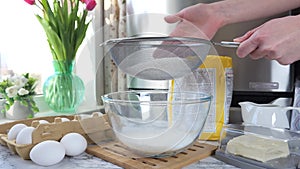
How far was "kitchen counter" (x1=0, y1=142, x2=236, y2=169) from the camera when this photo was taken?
1.77ft

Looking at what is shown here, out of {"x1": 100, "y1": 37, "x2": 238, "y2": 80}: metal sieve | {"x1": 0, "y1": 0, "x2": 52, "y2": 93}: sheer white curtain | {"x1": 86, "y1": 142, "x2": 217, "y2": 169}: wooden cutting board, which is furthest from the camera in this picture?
{"x1": 0, "y1": 0, "x2": 52, "y2": 93}: sheer white curtain

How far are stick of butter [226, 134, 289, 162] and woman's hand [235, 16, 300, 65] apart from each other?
0.18 metres

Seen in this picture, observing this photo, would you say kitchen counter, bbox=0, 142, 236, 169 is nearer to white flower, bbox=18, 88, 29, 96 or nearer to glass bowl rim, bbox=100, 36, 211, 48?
glass bowl rim, bbox=100, 36, 211, 48

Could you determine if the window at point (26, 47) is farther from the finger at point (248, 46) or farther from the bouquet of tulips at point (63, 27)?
the finger at point (248, 46)

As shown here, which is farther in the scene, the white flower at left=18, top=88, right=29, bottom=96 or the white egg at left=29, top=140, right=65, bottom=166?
the white flower at left=18, top=88, right=29, bottom=96

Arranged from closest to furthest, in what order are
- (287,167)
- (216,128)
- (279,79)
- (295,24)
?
(287,167) < (295,24) < (216,128) < (279,79)

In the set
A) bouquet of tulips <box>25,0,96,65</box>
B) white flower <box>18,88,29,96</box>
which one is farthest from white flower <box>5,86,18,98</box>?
bouquet of tulips <box>25,0,96,65</box>

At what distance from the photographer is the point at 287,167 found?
504 mm

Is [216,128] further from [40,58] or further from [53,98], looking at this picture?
[40,58]

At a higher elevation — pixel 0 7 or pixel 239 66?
pixel 0 7

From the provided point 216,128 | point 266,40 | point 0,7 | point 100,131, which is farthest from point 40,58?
point 266,40

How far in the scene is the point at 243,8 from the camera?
0.77 metres

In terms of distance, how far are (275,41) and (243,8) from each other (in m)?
0.22

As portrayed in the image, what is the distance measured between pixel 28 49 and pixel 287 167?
120 centimetres
